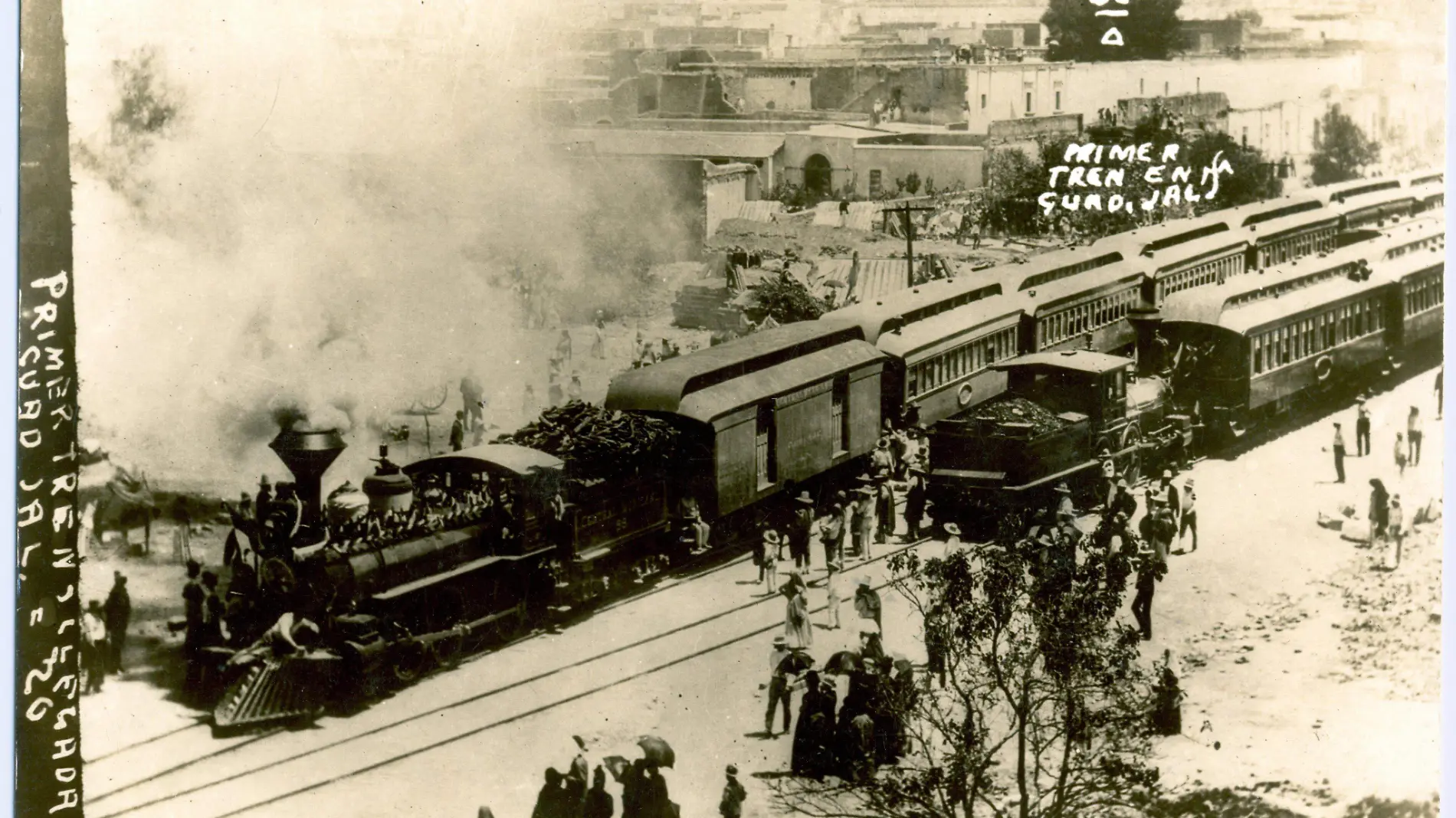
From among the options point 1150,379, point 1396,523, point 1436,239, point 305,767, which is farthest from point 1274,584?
point 305,767

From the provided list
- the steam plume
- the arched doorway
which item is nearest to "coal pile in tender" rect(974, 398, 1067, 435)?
the arched doorway

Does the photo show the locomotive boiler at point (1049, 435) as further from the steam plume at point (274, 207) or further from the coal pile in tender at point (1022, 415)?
the steam plume at point (274, 207)

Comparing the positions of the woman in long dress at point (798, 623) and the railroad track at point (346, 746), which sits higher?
the woman in long dress at point (798, 623)

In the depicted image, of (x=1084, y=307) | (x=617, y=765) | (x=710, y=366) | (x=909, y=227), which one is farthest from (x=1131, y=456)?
(x=617, y=765)

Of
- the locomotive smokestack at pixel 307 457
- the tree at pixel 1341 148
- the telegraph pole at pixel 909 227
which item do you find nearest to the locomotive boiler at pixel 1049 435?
the telegraph pole at pixel 909 227

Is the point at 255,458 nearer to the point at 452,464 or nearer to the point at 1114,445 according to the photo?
the point at 452,464
